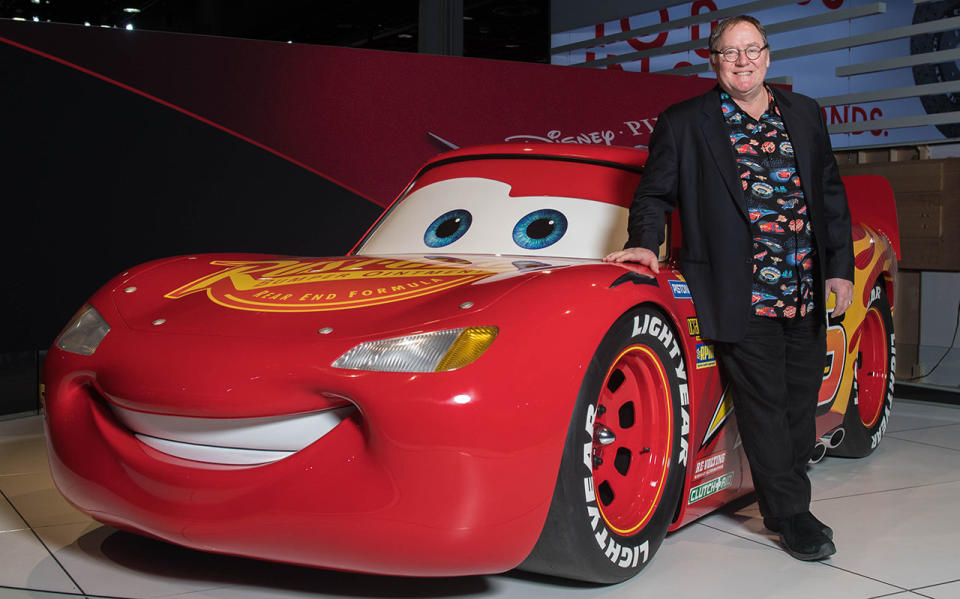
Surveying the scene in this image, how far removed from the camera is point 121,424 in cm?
244

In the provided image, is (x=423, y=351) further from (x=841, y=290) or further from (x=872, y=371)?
(x=872, y=371)

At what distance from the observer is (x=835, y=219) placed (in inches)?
119

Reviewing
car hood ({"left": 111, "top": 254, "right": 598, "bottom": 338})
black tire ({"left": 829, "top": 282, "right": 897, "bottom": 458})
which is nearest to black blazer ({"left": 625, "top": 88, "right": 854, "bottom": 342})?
car hood ({"left": 111, "top": 254, "right": 598, "bottom": 338})

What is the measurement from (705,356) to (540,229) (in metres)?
0.63

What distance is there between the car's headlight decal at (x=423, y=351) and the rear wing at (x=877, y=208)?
262 centimetres

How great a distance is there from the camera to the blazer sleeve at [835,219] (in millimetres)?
3018

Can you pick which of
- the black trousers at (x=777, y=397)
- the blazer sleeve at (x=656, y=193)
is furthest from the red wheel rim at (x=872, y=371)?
the blazer sleeve at (x=656, y=193)

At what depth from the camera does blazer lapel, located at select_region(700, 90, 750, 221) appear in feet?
9.26

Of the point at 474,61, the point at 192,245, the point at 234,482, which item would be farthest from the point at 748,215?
the point at 474,61

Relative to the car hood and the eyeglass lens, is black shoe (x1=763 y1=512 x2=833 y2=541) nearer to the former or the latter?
the car hood

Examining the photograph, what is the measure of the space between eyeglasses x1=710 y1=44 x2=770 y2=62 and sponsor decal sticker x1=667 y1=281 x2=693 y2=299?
0.66 meters

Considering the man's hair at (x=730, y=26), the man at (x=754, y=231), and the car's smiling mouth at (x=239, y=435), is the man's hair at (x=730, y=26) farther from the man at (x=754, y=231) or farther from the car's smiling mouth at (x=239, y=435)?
the car's smiling mouth at (x=239, y=435)

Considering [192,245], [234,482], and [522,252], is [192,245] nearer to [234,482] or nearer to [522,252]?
[522,252]

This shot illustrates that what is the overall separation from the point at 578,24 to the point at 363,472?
9.92 m
